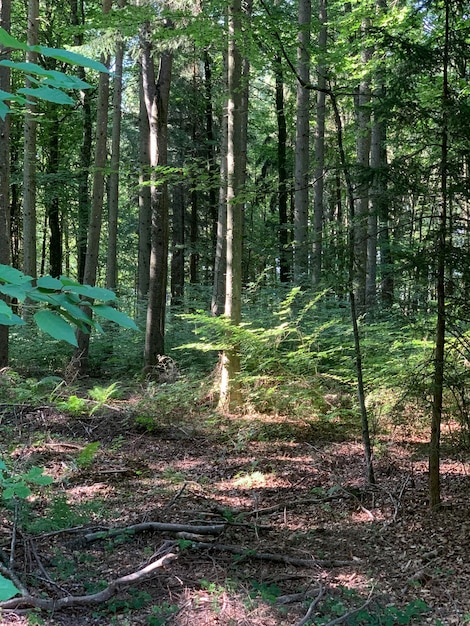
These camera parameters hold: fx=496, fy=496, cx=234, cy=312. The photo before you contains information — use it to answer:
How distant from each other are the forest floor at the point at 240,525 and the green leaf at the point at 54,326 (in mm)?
2527

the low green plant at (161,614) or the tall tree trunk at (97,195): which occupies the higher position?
the tall tree trunk at (97,195)

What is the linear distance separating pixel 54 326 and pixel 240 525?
3844mm

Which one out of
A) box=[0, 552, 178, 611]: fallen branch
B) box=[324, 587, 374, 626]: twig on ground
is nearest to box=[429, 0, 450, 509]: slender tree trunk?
box=[324, 587, 374, 626]: twig on ground

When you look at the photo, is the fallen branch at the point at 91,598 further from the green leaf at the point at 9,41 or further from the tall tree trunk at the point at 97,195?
the tall tree trunk at the point at 97,195

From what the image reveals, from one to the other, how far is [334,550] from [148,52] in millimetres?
9284

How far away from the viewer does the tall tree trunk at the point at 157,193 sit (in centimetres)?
959

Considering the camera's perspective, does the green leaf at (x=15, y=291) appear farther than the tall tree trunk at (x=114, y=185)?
No

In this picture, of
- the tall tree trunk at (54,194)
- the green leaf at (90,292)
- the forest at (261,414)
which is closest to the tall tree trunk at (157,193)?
the forest at (261,414)

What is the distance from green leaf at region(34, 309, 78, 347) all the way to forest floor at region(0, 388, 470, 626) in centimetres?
253

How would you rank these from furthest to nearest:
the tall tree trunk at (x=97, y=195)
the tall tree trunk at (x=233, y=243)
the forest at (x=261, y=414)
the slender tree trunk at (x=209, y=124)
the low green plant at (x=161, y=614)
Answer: the slender tree trunk at (x=209, y=124)
the tall tree trunk at (x=97, y=195)
the tall tree trunk at (x=233, y=243)
the forest at (x=261, y=414)
the low green plant at (x=161, y=614)

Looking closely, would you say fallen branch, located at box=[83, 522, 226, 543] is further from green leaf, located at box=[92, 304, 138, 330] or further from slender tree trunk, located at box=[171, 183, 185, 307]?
slender tree trunk, located at box=[171, 183, 185, 307]

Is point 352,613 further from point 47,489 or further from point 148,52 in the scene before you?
point 148,52

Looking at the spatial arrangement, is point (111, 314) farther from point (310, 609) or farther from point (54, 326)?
point (310, 609)

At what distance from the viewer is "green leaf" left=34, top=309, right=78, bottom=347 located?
3.49ft
